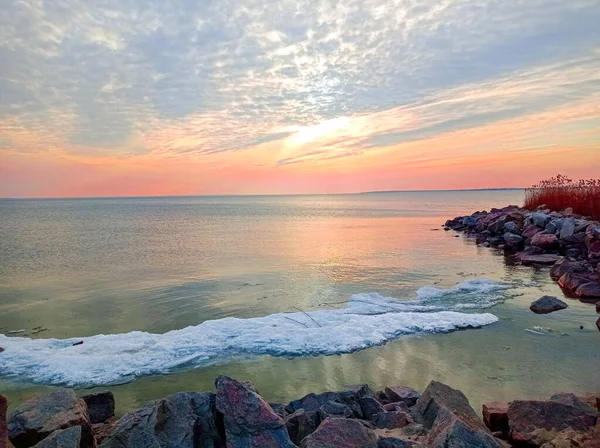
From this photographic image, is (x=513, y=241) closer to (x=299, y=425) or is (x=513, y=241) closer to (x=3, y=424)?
(x=299, y=425)

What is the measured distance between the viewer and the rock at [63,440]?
14.9ft

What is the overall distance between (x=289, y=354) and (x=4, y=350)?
23.5 ft

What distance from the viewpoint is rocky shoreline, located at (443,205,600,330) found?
647 inches

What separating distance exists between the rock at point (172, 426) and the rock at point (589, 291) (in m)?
14.6

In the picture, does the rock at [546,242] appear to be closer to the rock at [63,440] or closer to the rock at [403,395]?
the rock at [403,395]

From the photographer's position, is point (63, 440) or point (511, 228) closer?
point (63, 440)

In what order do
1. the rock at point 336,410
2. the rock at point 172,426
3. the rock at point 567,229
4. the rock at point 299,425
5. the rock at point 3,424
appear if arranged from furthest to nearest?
the rock at point 567,229, the rock at point 336,410, the rock at point 299,425, the rock at point 172,426, the rock at point 3,424

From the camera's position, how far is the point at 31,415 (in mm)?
5688

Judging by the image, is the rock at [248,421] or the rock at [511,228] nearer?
the rock at [248,421]

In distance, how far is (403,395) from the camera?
7.48 meters

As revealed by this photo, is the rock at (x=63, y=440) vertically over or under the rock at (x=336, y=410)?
over

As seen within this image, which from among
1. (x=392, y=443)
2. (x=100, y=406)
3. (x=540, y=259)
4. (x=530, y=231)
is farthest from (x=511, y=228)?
(x=100, y=406)

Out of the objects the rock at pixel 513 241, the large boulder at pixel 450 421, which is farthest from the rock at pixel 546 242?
the large boulder at pixel 450 421

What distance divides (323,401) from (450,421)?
95.7 inches
